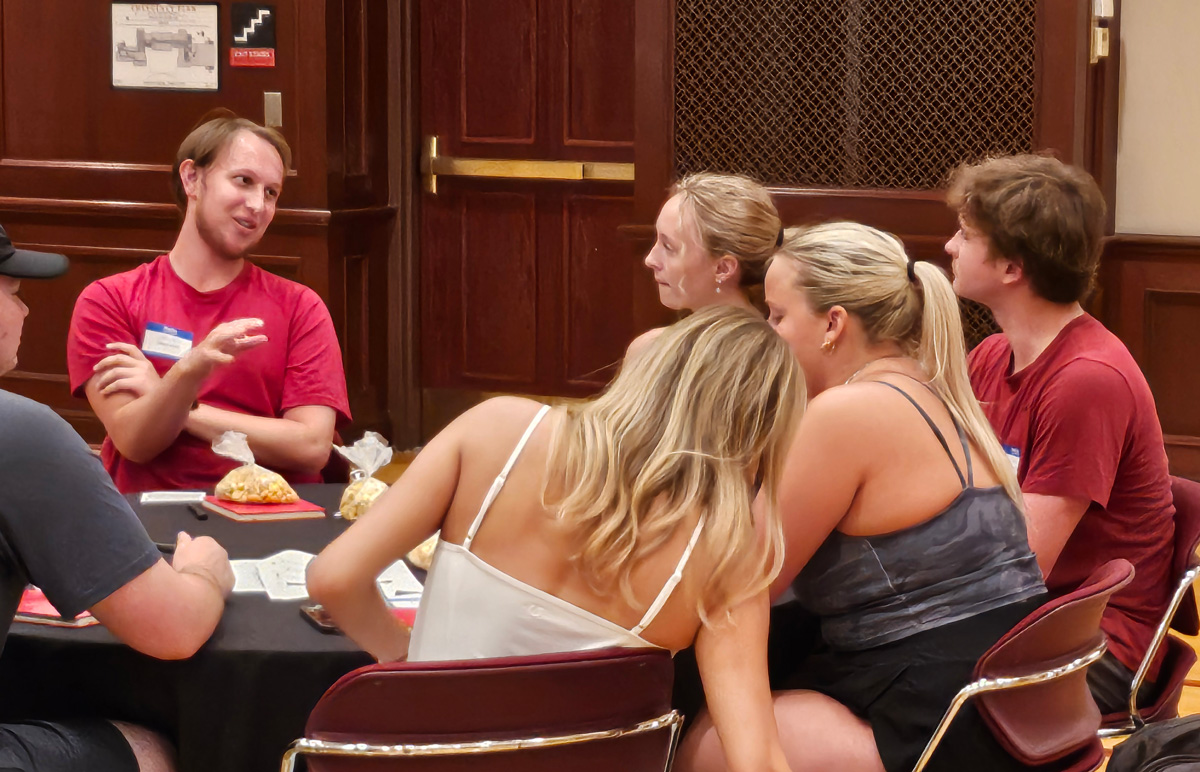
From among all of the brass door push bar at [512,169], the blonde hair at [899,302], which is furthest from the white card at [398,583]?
the brass door push bar at [512,169]

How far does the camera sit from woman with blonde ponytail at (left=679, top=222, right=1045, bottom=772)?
1955mm

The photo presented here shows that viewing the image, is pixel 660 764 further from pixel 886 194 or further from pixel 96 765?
pixel 886 194

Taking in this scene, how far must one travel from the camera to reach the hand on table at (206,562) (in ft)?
6.31

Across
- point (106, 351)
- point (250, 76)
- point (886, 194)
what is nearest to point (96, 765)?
point (106, 351)

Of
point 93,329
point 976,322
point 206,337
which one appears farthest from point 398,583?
point 976,322

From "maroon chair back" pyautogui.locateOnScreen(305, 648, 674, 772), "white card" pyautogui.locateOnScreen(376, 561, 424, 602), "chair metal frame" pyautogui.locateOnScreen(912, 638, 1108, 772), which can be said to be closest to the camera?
"maroon chair back" pyautogui.locateOnScreen(305, 648, 674, 772)

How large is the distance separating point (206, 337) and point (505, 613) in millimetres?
1481

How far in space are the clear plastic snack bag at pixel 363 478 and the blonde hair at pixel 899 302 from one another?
81cm

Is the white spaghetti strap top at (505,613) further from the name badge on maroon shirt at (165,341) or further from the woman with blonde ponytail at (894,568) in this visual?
the name badge on maroon shirt at (165,341)

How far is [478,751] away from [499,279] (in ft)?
15.4

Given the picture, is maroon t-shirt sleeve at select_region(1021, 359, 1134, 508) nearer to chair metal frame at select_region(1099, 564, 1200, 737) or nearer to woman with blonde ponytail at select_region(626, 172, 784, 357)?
chair metal frame at select_region(1099, 564, 1200, 737)

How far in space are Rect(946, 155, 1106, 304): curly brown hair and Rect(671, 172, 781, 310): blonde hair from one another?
1.63 feet

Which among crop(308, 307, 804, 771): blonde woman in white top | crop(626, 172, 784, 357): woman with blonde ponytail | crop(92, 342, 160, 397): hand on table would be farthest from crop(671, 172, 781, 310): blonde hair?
crop(308, 307, 804, 771): blonde woman in white top

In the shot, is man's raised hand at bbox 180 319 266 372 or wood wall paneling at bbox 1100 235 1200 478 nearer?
man's raised hand at bbox 180 319 266 372
